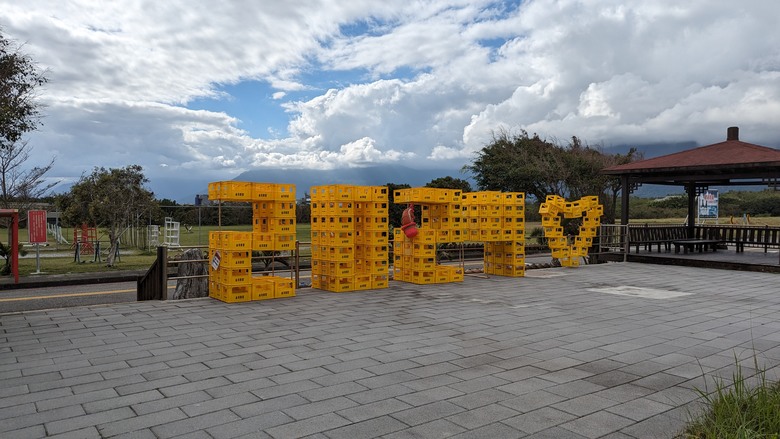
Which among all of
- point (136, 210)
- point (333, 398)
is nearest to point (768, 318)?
point (333, 398)

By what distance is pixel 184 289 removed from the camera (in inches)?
414

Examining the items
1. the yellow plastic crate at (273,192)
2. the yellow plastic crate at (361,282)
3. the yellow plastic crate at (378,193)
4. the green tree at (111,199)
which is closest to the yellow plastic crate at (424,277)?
the yellow plastic crate at (361,282)

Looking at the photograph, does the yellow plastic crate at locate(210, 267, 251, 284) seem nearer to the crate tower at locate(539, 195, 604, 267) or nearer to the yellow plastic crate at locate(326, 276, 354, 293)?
the yellow plastic crate at locate(326, 276, 354, 293)

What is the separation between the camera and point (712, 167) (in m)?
16.4

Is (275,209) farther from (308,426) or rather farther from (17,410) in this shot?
(308,426)

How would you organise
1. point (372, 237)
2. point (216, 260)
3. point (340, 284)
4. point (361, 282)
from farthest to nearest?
1. point (372, 237)
2. point (361, 282)
3. point (340, 284)
4. point (216, 260)

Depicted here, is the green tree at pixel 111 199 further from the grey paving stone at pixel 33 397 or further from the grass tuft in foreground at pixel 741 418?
the grass tuft in foreground at pixel 741 418

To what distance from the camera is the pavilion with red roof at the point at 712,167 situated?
1602 cm

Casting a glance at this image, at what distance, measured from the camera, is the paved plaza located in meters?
4.12

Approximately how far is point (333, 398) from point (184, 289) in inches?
273

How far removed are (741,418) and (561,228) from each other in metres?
13.3

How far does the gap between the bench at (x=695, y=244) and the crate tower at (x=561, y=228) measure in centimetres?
475

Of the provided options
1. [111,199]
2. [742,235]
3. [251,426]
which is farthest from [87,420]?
[742,235]

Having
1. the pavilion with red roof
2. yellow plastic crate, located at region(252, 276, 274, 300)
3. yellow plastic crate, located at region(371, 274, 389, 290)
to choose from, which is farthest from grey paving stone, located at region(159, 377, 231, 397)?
the pavilion with red roof
